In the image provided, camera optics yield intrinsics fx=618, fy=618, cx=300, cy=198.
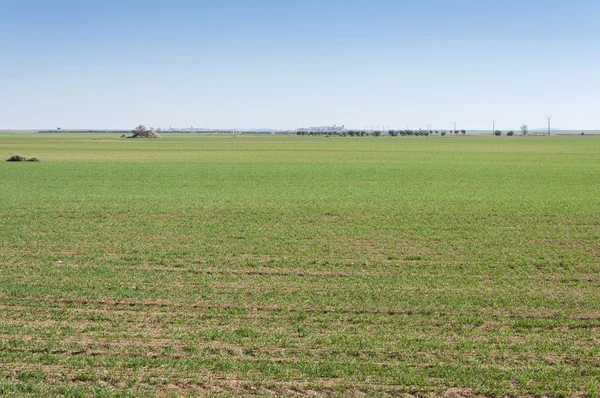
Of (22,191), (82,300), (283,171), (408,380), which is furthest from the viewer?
(283,171)

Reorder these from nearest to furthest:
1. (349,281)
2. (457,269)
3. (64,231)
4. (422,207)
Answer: (349,281), (457,269), (64,231), (422,207)

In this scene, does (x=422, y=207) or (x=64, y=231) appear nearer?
(x=64, y=231)

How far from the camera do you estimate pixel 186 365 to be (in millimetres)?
9969

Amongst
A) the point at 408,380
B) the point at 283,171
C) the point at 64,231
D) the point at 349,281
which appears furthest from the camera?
the point at 283,171

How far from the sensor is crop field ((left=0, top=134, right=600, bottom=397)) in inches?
379

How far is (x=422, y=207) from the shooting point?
30.5 m

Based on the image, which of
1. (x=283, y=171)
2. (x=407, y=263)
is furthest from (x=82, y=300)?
(x=283, y=171)

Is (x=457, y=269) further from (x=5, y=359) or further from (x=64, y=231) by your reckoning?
(x=64, y=231)

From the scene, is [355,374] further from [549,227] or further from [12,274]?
[549,227]

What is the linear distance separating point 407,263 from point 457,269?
57.4 inches

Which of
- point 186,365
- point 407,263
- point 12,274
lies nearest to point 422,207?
point 407,263

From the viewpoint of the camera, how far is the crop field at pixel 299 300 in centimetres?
962

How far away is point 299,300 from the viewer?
45.0 feet

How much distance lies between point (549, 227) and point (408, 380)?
56.0 feet
